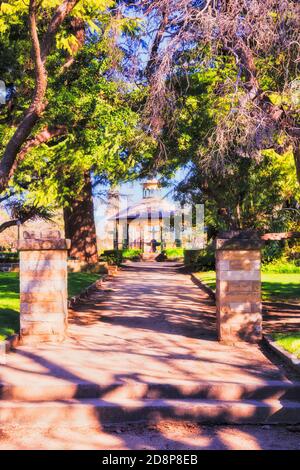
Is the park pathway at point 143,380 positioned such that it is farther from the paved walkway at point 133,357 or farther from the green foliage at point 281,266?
the green foliage at point 281,266

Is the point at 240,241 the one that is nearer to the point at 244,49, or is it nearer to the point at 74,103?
the point at 244,49

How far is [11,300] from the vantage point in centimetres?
1252

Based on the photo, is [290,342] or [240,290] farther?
[240,290]

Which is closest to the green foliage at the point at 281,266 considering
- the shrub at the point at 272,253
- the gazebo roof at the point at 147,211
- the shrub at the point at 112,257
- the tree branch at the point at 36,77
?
the shrub at the point at 272,253

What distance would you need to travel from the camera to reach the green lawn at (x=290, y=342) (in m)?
7.49

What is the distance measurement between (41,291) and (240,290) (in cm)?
313

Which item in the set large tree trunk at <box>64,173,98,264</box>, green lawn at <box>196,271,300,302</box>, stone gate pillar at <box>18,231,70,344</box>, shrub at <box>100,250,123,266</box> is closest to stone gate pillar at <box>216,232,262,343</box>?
stone gate pillar at <box>18,231,70,344</box>

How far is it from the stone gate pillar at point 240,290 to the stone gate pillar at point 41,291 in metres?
2.54

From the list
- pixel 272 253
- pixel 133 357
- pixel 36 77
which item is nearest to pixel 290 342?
pixel 133 357

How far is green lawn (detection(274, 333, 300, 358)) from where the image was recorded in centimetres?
749

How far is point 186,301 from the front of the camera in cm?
1451
